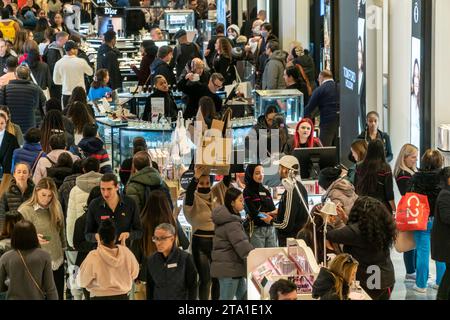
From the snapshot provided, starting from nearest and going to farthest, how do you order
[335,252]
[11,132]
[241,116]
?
1. [335,252]
2. [11,132]
3. [241,116]

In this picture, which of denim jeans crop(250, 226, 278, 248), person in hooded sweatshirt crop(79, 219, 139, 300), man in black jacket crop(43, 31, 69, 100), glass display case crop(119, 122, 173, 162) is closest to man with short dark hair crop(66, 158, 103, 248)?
person in hooded sweatshirt crop(79, 219, 139, 300)

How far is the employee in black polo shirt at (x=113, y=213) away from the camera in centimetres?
928

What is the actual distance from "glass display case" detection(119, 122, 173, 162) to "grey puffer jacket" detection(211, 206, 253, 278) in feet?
15.9

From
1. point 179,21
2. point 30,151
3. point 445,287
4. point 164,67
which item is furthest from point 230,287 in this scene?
point 179,21

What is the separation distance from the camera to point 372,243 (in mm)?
8719

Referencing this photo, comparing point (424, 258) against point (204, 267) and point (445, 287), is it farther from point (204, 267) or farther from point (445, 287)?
point (204, 267)

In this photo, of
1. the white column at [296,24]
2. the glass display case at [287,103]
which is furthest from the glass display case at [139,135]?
the white column at [296,24]

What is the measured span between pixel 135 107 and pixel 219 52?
3368 mm

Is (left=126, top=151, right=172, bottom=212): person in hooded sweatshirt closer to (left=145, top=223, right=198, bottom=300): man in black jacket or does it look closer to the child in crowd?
(left=145, top=223, right=198, bottom=300): man in black jacket

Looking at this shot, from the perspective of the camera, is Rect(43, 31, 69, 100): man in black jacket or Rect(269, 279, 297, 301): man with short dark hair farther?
Rect(43, 31, 69, 100): man in black jacket

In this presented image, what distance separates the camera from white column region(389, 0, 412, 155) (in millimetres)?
14133

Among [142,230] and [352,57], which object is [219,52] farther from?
[142,230]

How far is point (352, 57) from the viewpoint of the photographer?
48.1 feet
